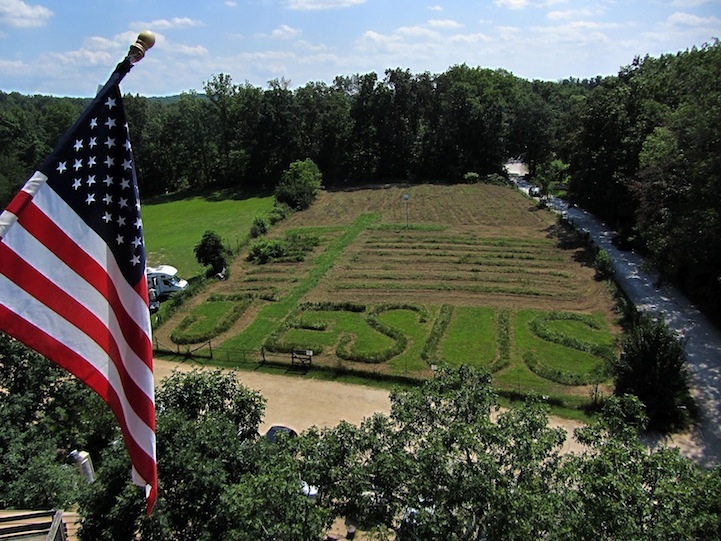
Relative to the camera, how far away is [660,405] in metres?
19.5

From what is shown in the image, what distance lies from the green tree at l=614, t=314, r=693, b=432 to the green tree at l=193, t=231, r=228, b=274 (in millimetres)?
25879

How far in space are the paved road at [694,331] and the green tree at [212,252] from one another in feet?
85.4

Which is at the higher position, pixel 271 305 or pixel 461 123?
pixel 461 123

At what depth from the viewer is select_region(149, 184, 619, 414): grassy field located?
2420cm

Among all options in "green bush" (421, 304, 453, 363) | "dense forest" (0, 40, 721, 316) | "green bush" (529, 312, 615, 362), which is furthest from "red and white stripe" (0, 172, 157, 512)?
"dense forest" (0, 40, 721, 316)

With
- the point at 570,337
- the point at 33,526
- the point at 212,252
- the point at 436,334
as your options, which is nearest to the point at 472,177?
the point at 212,252

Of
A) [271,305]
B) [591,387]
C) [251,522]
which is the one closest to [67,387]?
[251,522]

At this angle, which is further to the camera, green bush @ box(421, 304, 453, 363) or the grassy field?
green bush @ box(421, 304, 453, 363)

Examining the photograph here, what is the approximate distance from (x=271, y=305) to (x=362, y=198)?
1154 inches

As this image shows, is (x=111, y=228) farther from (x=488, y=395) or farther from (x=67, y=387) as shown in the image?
(x=67, y=387)

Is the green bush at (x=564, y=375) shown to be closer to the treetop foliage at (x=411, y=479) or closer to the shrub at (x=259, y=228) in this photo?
the treetop foliage at (x=411, y=479)

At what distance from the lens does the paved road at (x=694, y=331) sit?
748 inches

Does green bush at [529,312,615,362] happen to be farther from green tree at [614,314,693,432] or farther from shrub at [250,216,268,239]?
shrub at [250,216,268,239]

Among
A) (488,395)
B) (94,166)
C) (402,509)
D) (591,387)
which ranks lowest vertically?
(591,387)
